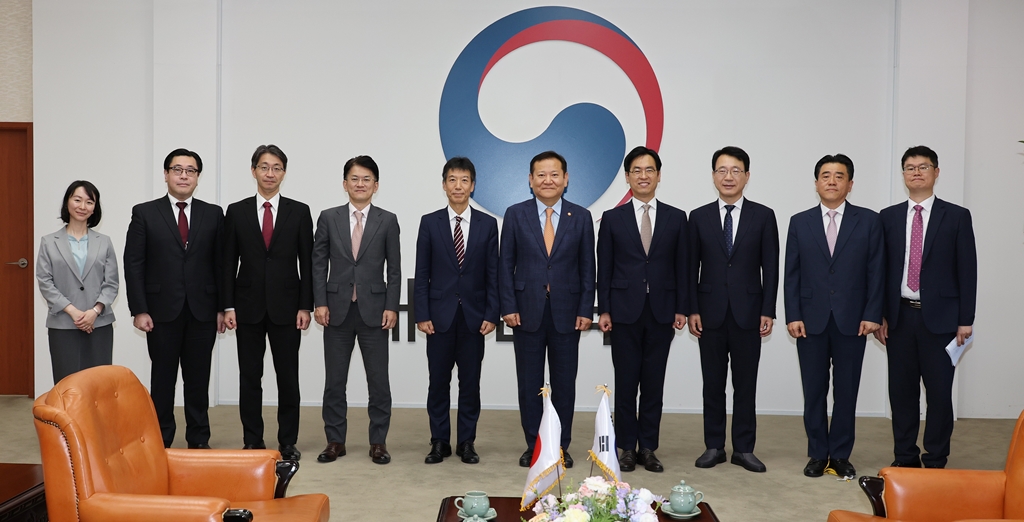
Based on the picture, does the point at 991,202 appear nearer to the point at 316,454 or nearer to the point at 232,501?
the point at 316,454

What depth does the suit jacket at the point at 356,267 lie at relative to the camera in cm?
444

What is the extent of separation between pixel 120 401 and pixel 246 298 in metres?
1.85

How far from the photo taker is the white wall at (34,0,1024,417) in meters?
5.89

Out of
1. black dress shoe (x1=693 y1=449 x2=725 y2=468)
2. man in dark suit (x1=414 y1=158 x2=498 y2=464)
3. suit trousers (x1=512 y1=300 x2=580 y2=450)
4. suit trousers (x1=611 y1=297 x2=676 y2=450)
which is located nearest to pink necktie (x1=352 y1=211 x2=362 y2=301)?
man in dark suit (x1=414 y1=158 x2=498 y2=464)

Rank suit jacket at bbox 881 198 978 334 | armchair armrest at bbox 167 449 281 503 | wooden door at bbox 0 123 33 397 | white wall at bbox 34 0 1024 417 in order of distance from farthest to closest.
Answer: wooden door at bbox 0 123 33 397
white wall at bbox 34 0 1024 417
suit jacket at bbox 881 198 978 334
armchair armrest at bbox 167 449 281 503

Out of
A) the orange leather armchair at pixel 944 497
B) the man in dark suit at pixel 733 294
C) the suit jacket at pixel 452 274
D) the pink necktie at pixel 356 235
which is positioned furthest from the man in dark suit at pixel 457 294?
the orange leather armchair at pixel 944 497

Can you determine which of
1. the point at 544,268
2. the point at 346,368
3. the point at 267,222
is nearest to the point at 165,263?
the point at 267,222

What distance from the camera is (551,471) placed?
2494 mm

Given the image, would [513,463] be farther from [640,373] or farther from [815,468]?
[815,468]

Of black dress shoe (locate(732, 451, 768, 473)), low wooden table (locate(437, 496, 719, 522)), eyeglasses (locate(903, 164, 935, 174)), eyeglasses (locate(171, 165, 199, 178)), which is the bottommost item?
black dress shoe (locate(732, 451, 768, 473))

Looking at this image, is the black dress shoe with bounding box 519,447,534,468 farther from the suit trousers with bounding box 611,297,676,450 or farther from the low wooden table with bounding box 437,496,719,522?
the low wooden table with bounding box 437,496,719,522

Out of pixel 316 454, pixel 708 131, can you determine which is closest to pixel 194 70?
pixel 316 454

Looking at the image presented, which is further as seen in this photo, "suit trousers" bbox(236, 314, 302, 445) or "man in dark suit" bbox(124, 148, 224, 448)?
"suit trousers" bbox(236, 314, 302, 445)

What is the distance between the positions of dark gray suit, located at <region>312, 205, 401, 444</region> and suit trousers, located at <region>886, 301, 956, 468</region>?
2.98 metres
